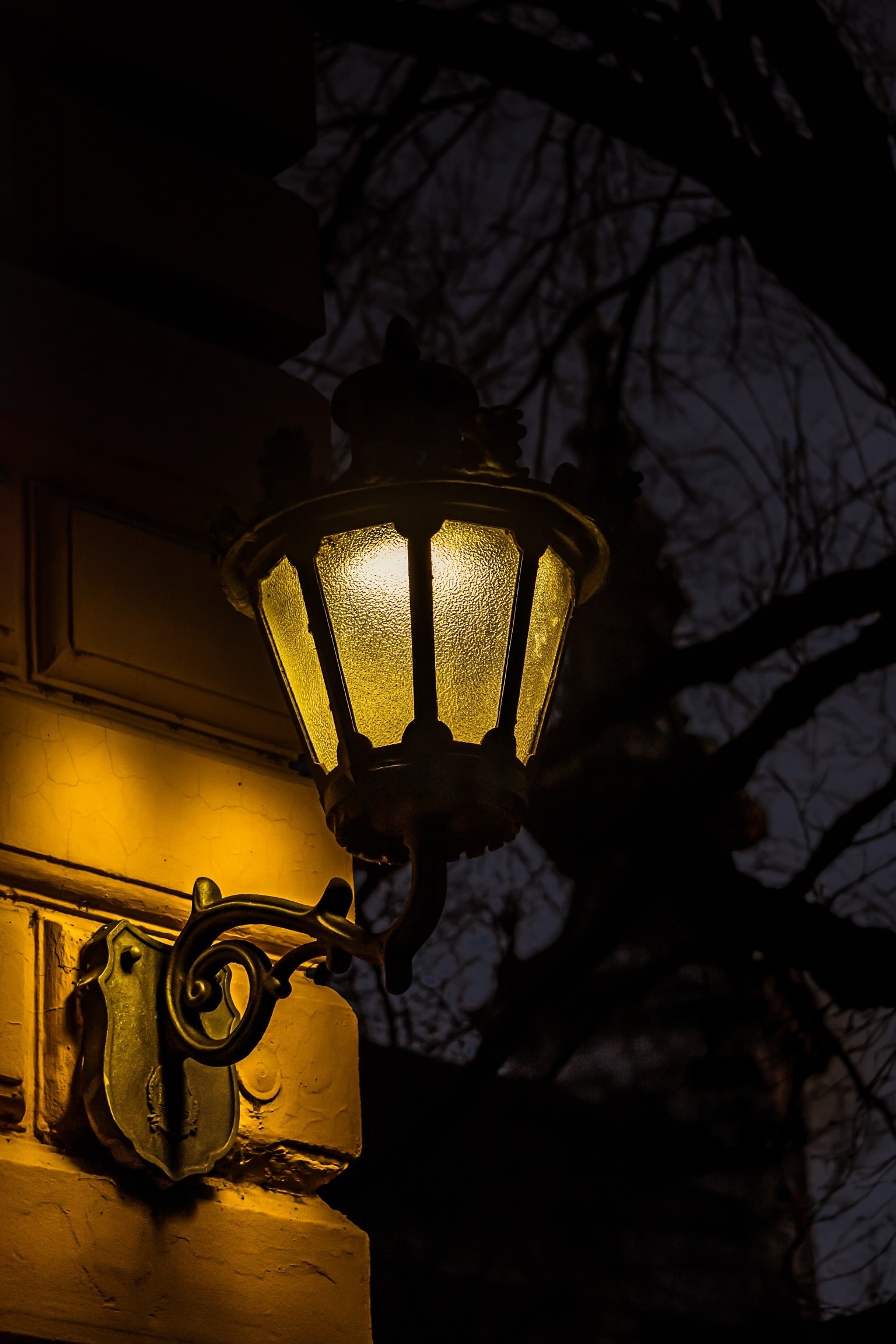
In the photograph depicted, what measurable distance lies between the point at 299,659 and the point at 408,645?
17 centimetres

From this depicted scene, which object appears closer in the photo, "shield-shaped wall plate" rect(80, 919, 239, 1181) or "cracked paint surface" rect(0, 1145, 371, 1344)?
"cracked paint surface" rect(0, 1145, 371, 1344)

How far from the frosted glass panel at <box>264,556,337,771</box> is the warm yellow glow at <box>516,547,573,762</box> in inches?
8.9

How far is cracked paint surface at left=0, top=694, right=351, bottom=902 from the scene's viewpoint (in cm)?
240

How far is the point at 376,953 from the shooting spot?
217cm

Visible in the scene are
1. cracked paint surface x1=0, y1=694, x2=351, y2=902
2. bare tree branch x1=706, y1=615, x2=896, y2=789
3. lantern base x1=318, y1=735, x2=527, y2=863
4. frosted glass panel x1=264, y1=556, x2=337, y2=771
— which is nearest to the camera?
lantern base x1=318, y1=735, x2=527, y2=863

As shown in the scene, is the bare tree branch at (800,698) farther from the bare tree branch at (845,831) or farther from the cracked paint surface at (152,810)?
the cracked paint surface at (152,810)

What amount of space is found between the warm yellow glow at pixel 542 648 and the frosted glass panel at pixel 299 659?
0.74 ft

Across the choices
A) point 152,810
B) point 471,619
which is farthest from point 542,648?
point 152,810

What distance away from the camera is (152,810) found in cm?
252

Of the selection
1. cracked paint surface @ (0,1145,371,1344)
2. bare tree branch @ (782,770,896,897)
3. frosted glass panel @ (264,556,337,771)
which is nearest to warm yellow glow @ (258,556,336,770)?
frosted glass panel @ (264,556,337,771)

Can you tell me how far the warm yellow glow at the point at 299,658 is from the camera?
2.20m

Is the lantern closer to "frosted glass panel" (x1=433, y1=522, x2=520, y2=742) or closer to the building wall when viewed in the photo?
"frosted glass panel" (x1=433, y1=522, x2=520, y2=742)

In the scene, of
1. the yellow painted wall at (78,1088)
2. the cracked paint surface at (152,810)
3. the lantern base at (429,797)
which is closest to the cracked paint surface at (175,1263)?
the yellow painted wall at (78,1088)

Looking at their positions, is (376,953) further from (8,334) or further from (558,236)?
(558,236)
